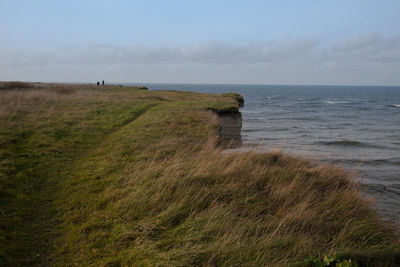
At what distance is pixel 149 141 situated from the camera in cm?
1257

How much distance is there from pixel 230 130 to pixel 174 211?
13.8 m

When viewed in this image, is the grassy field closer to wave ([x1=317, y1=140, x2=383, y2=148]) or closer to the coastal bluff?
the coastal bluff

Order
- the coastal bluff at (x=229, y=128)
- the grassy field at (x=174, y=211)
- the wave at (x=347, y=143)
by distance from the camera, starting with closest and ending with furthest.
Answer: the grassy field at (x=174, y=211), the coastal bluff at (x=229, y=128), the wave at (x=347, y=143)

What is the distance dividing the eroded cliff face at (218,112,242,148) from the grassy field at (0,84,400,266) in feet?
17.2

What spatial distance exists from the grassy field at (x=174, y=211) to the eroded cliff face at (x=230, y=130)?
17.2ft

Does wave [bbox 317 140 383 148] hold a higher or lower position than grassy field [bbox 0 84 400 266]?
lower

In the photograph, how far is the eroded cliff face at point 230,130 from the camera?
55.6 ft

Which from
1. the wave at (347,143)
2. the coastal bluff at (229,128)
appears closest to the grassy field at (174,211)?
the coastal bluff at (229,128)

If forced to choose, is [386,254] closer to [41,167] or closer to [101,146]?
[41,167]

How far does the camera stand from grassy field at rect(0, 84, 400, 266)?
16.7 ft

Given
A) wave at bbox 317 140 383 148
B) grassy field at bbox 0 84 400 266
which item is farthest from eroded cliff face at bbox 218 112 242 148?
wave at bbox 317 140 383 148

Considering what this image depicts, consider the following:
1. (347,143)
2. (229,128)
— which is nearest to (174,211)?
(229,128)

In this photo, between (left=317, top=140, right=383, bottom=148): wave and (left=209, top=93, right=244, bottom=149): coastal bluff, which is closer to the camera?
(left=209, top=93, right=244, bottom=149): coastal bluff

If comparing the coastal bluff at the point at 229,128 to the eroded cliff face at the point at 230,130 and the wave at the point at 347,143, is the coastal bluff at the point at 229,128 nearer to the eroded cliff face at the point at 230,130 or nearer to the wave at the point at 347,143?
the eroded cliff face at the point at 230,130
